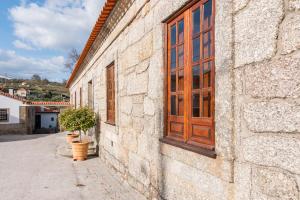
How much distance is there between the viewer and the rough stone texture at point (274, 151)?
1448 millimetres

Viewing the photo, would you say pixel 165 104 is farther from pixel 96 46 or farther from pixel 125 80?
pixel 96 46

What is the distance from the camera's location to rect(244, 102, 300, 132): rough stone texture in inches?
57.7

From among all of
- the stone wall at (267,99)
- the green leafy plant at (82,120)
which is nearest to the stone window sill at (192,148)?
the stone wall at (267,99)

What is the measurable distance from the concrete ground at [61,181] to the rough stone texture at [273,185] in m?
2.32

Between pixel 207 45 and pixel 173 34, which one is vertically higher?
pixel 173 34

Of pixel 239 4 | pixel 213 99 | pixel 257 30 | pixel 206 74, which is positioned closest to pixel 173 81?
pixel 206 74

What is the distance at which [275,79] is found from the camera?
5.18 feet

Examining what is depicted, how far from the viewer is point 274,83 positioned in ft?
5.21

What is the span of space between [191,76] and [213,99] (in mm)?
419

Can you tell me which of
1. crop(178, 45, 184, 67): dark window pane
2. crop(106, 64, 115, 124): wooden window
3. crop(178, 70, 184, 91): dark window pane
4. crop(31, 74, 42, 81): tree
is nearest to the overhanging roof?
crop(106, 64, 115, 124): wooden window

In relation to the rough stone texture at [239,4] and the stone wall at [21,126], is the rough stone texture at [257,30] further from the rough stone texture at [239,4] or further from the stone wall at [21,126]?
the stone wall at [21,126]

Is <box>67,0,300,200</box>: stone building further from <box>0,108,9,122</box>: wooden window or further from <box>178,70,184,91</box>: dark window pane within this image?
<box>0,108,9,122</box>: wooden window

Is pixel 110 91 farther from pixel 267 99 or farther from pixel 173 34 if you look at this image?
pixel 267 99

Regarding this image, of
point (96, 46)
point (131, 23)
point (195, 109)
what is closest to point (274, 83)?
point (195, 109)
